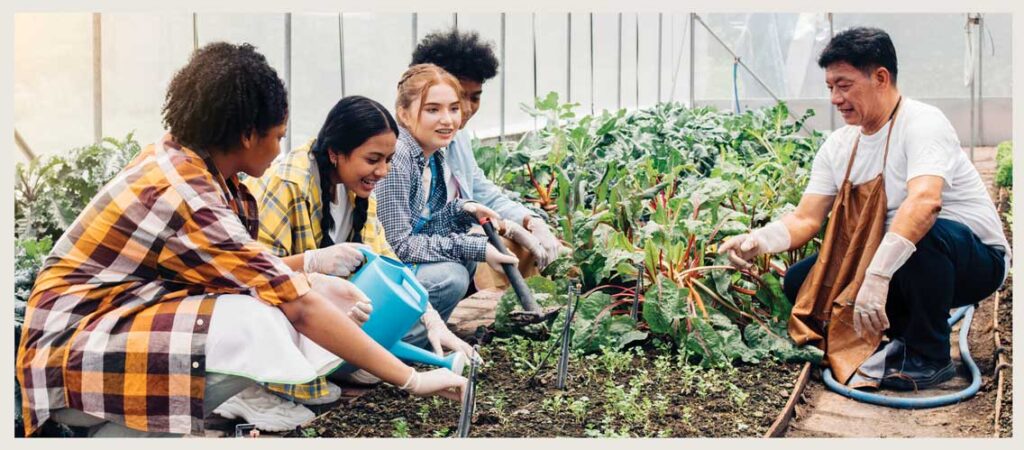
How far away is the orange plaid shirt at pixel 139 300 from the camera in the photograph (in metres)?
2.05

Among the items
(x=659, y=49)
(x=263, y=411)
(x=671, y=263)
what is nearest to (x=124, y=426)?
(x=263, y=411)

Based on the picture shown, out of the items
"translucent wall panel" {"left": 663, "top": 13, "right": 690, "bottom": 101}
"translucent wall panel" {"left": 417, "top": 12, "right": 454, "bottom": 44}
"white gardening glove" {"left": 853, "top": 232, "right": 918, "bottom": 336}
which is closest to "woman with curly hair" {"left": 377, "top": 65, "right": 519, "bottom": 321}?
"white gardening glove" {"left": 853, "top": 232, "right": 918, "bottom": 336}

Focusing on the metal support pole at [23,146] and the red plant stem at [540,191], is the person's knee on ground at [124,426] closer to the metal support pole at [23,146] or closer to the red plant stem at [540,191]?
the metal support pole at [23,146]

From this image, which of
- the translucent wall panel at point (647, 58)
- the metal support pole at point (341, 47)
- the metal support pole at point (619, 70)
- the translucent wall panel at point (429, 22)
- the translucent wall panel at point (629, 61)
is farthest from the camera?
the translucent wall panel at point (647, 58)

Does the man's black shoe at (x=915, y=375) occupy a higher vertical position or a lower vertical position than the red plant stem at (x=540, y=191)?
lower

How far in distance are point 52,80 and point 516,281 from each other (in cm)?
193

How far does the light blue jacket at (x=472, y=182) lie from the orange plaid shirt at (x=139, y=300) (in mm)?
1567

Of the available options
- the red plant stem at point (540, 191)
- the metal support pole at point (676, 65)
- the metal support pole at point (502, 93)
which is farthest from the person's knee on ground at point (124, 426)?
the metal support pole at point (676, 65)

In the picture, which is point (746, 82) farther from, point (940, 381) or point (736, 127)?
point (940, 381)

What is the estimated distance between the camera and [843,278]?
329 centimetres

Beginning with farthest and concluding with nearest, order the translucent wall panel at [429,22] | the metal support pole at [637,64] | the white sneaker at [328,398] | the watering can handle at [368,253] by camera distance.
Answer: the metal support pole at [637,64]
the translucent wall panel at [429,22]
the white sneaker at [328,398]
the watering can handle at [368,253]

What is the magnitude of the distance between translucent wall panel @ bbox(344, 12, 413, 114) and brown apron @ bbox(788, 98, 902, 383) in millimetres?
2691

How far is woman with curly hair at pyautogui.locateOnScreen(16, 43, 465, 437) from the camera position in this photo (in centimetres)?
206

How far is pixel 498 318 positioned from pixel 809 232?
1.07 m
